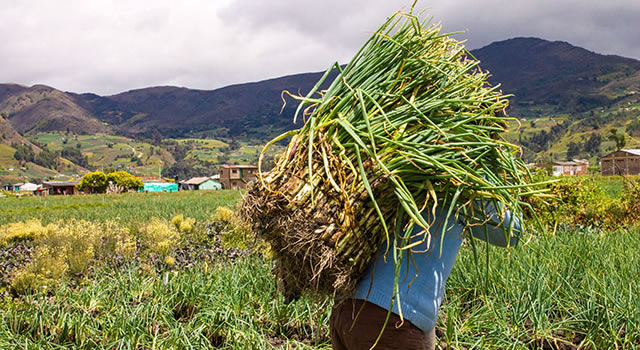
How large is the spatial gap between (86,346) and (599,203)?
8397 mm

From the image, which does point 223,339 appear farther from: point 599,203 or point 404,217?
point 599,203

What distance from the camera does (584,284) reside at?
10.5ft

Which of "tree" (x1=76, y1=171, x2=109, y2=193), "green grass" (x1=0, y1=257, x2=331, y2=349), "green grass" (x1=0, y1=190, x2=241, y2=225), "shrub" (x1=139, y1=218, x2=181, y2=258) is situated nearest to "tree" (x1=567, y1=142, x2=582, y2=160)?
"tree" (x1=76, y1=171, x2=109, y2=193)

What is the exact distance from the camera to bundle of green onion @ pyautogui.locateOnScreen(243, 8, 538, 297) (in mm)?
1259

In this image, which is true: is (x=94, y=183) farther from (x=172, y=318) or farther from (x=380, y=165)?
(x=380, y=165)

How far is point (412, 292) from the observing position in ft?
4.71

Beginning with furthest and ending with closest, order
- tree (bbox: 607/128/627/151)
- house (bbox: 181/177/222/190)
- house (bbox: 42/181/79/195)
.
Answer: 1. house (bbox: 181/177/222/190)
2. house (bbox: 42/181/79/195)
3. tree (bbox: 607/128/627/151)

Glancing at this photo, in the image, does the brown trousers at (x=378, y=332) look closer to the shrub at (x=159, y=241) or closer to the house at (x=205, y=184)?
the shrub at (x=159, y=241)

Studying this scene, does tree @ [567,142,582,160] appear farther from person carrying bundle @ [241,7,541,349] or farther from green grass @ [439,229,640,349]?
person carrying bundle @ [241,7,541,349]

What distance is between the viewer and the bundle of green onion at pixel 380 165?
1.26 meters

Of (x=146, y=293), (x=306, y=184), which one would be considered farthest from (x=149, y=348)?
(x=306, y=184)

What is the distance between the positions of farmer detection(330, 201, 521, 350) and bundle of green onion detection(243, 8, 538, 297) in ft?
0.20

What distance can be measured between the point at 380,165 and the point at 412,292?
466 millimetres

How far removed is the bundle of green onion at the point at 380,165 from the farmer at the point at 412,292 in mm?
62
